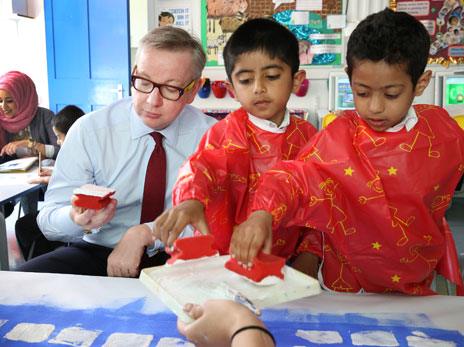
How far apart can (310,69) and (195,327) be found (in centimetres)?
444

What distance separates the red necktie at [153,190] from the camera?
1.76 m

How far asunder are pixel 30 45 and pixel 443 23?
4.53m

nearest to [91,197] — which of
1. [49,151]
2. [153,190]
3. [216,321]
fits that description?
[153,190]

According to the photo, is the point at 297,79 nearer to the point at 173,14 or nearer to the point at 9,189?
the point at 9,189

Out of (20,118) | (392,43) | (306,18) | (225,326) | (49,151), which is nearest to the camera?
(225,326)

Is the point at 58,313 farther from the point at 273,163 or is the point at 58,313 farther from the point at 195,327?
the point at 273,163

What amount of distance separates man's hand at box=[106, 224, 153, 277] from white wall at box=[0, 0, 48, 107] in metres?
4.90

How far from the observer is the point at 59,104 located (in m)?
5.54

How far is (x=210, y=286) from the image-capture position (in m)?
0.90

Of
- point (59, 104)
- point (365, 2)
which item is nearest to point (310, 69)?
point (365, 2)

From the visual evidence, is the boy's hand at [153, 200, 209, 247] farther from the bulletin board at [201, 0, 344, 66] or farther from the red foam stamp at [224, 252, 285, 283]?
the bulletin board at [201, 0, 344, 66]

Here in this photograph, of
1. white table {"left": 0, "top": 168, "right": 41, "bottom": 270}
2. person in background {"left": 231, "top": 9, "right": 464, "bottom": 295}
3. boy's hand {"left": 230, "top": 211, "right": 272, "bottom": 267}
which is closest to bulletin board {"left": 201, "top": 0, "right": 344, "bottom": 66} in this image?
white table {"left": 0, "top": 168, "right": 41, "bottom": 270}

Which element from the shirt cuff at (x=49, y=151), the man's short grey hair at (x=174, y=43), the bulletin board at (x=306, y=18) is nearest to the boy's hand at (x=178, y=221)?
the man's short grey hair at (x=174, y=43)

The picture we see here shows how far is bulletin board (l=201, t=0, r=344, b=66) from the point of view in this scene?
4895mm
